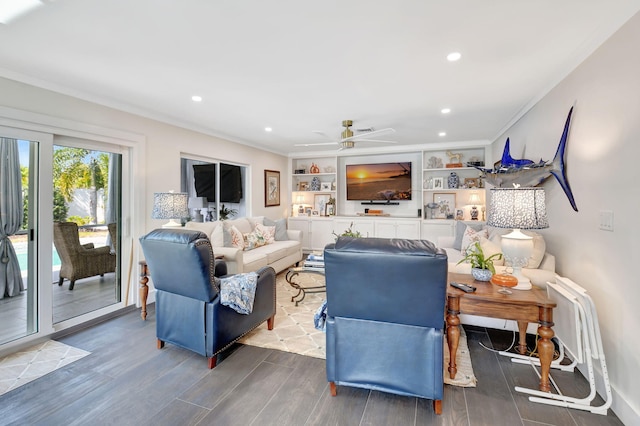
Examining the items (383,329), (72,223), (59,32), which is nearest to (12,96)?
(59,32)

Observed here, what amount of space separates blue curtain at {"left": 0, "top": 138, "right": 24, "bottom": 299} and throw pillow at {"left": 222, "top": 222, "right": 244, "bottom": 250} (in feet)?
6.84

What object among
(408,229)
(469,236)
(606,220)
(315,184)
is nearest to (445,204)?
(408,229)

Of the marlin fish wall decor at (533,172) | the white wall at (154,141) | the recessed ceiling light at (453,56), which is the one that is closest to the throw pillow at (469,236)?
the marlin fish wall decor at (533,172)

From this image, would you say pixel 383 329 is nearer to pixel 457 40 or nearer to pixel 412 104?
pixel 457 40

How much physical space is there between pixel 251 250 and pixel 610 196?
4.09 metres

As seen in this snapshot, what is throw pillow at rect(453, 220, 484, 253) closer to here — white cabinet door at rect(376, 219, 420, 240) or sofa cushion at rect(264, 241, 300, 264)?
white cabinet door at rect(376, 219, 420, 240)

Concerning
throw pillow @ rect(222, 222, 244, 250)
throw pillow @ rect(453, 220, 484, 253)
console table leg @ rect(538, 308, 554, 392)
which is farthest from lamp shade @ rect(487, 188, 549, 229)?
throw pillow @ rect(222, 222, 244, 250)

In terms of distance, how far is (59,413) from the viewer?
5.96 feet

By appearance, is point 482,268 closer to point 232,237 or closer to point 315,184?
point 232,237

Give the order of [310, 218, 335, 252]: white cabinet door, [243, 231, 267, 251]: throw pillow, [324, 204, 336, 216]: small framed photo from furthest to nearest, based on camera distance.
Result: [324, 204, 336, 216]: small framed photo
[310, 218, 335, 252]: white cabinet door
[243, 231, 267, 251]: throw pillow

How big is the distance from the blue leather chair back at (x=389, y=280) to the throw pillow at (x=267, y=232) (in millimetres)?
3346

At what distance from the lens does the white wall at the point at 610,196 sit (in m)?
1.73

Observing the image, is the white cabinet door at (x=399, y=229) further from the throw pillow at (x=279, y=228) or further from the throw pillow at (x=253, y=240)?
the throw pillow at (x=253, y=240)

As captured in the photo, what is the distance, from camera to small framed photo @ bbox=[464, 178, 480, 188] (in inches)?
230
